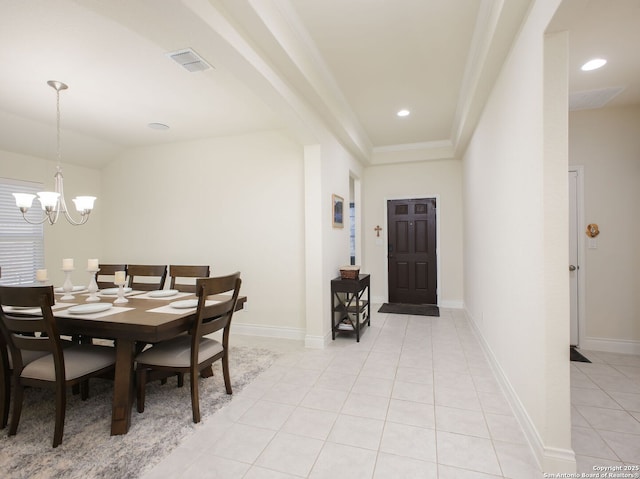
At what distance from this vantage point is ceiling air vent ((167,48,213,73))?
2164mm

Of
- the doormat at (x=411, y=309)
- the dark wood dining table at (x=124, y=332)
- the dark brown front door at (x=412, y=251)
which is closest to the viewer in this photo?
the dark wood dining table at (x=124, y=332)

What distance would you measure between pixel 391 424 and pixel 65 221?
4861 millimetres

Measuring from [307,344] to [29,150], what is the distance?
4190 millimetres

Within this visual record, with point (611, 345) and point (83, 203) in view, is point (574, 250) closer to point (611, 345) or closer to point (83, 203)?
point (611, 345)

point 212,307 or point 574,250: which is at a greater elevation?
point 574,250

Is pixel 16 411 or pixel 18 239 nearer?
pixel 16 411

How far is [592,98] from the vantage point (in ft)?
9.55

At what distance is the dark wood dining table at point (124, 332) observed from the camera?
1.90 metres

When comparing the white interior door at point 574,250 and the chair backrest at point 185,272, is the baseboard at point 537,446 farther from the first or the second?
the chair backrest at point 185,272

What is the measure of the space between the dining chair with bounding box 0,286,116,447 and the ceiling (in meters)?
1.62

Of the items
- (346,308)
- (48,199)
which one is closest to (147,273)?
(48,199)

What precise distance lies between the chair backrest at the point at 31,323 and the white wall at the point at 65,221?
9.13 ft

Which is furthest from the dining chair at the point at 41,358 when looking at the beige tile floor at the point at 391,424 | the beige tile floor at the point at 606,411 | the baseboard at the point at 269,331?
the beige tile floor at the point at 606,411

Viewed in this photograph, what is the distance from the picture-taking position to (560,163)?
1.55m
